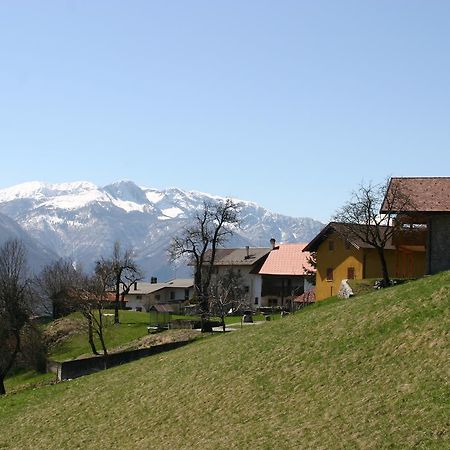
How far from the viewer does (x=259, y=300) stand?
102375mm

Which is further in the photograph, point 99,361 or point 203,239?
point 203,239

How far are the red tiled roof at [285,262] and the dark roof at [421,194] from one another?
50.8 meters

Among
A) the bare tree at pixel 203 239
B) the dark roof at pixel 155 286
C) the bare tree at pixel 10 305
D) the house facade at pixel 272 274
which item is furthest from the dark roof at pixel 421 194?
the dark roof at pixel 155 286

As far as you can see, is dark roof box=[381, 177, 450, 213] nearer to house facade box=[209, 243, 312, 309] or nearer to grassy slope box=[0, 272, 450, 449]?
grassy slope box=[0, 272, 450, 449]

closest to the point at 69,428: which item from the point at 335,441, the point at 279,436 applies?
the point at 279,436

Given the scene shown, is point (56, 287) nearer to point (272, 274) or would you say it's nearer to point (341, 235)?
point (272, 274)

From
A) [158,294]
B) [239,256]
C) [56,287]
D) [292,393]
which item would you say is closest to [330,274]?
[292,393]

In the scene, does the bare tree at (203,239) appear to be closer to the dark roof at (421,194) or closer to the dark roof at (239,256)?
the dark roof at (239,256)

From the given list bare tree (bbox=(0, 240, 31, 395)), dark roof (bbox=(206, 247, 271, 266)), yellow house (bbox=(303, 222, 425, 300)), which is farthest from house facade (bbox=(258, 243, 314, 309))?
yellow house (bbox=(303, 222, 425, 300))

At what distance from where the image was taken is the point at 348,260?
57.6 meters

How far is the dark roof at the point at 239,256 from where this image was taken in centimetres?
11231

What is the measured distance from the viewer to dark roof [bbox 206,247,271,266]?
368 feet

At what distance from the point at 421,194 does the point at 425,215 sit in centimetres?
204

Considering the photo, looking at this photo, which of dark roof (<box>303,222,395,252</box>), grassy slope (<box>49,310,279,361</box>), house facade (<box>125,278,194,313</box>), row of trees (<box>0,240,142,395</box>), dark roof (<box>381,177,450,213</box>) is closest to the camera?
dark roof (<box>381,177,450,213</box>)
